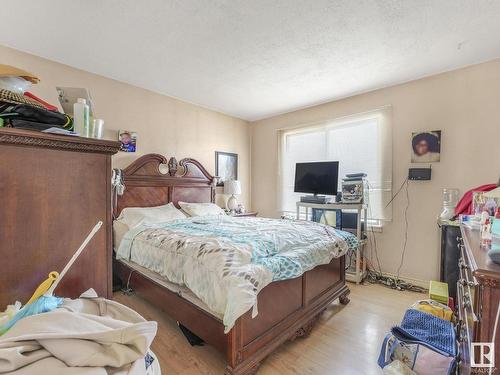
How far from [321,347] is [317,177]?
90.0 inches

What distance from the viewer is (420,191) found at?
2.96 m

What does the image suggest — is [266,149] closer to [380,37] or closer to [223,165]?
[223,165]

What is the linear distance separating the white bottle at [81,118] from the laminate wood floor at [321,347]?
155cm

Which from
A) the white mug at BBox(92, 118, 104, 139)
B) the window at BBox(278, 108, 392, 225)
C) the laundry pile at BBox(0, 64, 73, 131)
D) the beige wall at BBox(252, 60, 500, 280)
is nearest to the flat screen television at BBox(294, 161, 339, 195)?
the window at BBox(278, 108, 392, 225)

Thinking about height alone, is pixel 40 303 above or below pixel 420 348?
above

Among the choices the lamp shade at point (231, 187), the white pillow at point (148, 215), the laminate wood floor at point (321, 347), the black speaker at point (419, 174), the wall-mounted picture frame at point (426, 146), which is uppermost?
the wall-mounted picture frame at point (426, 146)

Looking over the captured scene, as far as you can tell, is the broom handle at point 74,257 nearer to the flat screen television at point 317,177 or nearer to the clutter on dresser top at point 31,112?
the clutter on dresser top at point 31,112

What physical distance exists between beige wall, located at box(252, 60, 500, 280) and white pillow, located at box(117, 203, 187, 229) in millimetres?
2764

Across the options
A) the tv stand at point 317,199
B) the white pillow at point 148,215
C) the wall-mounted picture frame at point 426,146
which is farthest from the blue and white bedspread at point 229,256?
the wall-mounted picture frame at point 426,146

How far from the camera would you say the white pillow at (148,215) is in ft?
9.02

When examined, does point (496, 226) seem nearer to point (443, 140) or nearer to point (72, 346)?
point (72, 346)

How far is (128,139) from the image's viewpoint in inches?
123

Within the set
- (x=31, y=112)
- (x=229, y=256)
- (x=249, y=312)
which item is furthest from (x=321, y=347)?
(x=31, y=112)

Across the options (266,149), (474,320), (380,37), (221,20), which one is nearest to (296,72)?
(380,37)
